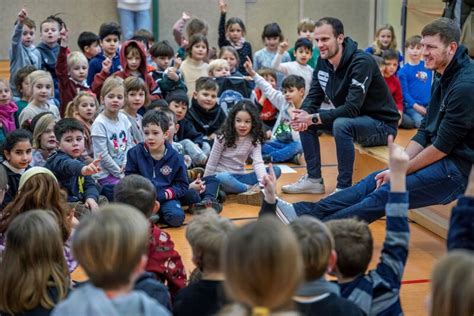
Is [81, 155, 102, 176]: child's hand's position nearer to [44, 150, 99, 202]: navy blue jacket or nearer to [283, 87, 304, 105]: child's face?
[44, 150, 99, 202]: navy blue jacket

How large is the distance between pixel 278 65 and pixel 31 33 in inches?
96.0

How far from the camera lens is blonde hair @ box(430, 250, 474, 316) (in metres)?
1.71

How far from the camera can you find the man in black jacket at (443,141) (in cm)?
405

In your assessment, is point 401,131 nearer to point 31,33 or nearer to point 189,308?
point 31,33

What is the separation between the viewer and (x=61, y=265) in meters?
2.64

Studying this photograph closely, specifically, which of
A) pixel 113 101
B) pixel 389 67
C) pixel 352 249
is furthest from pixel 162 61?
pixel 352 249

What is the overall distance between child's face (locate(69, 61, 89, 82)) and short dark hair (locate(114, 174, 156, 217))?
393cm

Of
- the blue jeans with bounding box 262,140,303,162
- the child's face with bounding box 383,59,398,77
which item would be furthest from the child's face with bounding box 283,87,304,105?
the child's face with bounding box 383,59,398,77

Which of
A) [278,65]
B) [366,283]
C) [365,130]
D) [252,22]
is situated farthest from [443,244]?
[252,22]

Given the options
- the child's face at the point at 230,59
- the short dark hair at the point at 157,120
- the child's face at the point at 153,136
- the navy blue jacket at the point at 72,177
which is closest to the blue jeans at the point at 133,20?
the child's face at the point at 230,59

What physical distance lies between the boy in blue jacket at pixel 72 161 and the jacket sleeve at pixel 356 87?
1630mm

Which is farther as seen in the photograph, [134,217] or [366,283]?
[366,283]

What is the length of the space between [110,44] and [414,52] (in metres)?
3.02

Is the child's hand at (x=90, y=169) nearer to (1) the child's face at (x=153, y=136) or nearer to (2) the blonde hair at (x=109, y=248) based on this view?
(1) the child's face at (x=153, y=136)
